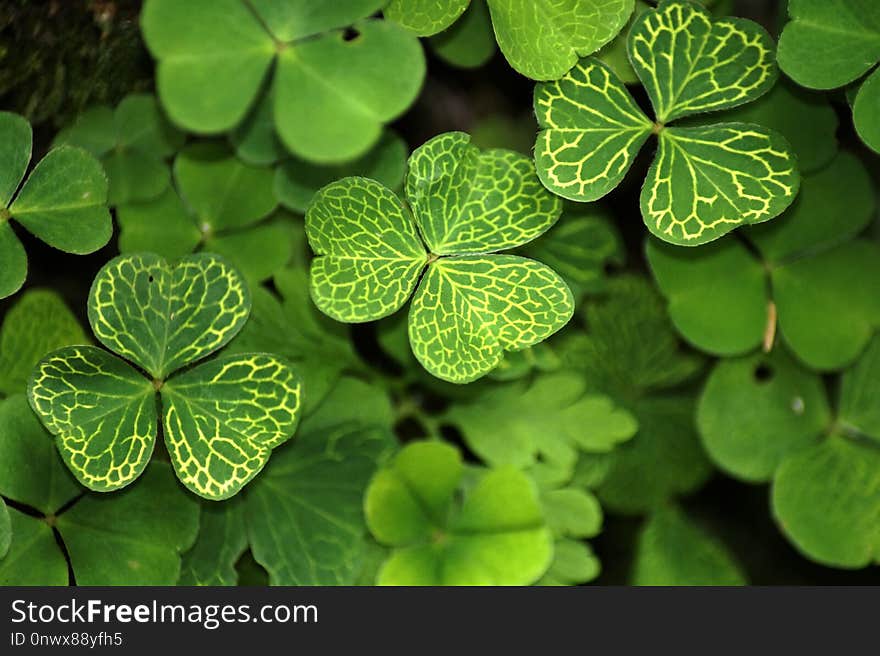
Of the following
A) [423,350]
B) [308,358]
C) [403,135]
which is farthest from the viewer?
[403,135]

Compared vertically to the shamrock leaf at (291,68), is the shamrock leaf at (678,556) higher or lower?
lower

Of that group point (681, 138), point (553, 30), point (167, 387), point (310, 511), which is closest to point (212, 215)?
point (167, 387)

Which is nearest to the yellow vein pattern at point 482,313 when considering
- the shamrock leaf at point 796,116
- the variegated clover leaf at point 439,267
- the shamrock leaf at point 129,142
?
the variegated clover leaf at point 439,267

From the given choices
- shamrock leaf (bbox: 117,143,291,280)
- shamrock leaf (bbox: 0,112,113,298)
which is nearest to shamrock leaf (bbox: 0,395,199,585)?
shamrock leaf (bbox: 0,112,113,298)

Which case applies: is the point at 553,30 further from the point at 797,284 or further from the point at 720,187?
the point at 797,284

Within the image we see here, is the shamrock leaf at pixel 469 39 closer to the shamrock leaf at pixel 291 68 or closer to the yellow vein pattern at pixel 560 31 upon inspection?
the yellow vein pattern at pixel 560 31

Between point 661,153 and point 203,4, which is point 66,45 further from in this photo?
point 661,153

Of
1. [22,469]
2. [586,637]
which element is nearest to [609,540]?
[586,637]
